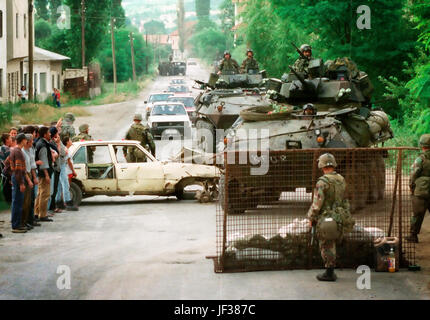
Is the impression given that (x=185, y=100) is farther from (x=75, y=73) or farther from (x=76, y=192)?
(x=75, y=73)

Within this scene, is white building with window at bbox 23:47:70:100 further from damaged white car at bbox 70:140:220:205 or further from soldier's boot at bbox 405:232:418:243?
soldier's boot at bbox 405:232:418:243

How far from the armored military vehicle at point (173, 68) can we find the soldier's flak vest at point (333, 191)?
3890 inches

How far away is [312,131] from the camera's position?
15.8 metres

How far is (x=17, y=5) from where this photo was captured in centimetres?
5003

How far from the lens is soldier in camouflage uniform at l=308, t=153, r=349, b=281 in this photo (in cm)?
1032

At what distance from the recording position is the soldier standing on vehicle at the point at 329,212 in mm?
10320

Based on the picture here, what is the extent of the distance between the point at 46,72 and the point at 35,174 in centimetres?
4912

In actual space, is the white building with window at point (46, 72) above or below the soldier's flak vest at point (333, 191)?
above

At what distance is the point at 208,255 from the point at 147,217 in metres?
4.38

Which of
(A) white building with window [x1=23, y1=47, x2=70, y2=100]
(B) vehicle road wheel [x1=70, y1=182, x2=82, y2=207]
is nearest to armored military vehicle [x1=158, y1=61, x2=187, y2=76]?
(A) white building with window [x1=23, y1=47, x2=70, y2=100]

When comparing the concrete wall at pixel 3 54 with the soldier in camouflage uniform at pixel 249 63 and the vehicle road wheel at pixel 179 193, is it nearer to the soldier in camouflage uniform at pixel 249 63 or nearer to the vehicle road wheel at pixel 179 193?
the soldier in camouflage uniform at pixel 249 63

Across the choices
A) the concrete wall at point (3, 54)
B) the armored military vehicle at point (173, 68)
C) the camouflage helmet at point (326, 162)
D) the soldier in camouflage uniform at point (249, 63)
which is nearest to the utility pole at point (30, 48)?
the concrete wall at point (3, 54)
